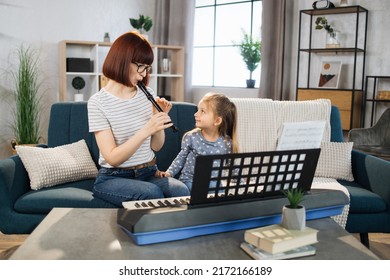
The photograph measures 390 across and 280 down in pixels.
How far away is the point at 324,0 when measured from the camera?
5.04 metres

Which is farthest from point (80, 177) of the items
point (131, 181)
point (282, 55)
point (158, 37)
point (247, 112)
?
point (158, 37)

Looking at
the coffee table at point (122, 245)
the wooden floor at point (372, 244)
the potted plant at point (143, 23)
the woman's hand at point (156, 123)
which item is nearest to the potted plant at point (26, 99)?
the potted plant at point (143, 23)

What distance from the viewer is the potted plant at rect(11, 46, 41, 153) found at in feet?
16.3

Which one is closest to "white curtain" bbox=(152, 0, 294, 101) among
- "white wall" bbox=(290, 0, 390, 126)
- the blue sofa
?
"white wall" bbox=(290, 0, 390, 126)

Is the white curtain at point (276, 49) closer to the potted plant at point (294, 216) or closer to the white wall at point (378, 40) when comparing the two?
the white wall at point (378, 40)

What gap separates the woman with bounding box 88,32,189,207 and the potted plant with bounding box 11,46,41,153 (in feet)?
9.39

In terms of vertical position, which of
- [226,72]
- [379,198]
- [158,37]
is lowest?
[379,198]

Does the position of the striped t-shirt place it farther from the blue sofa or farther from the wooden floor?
the wooden floor

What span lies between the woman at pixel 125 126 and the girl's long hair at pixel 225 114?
1.05 feet

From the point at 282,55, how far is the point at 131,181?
3631mm

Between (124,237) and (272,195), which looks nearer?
(124,237)

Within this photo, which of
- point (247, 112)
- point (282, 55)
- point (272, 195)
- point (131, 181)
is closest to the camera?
point (272, 195)

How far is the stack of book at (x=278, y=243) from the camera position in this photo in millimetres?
1354
